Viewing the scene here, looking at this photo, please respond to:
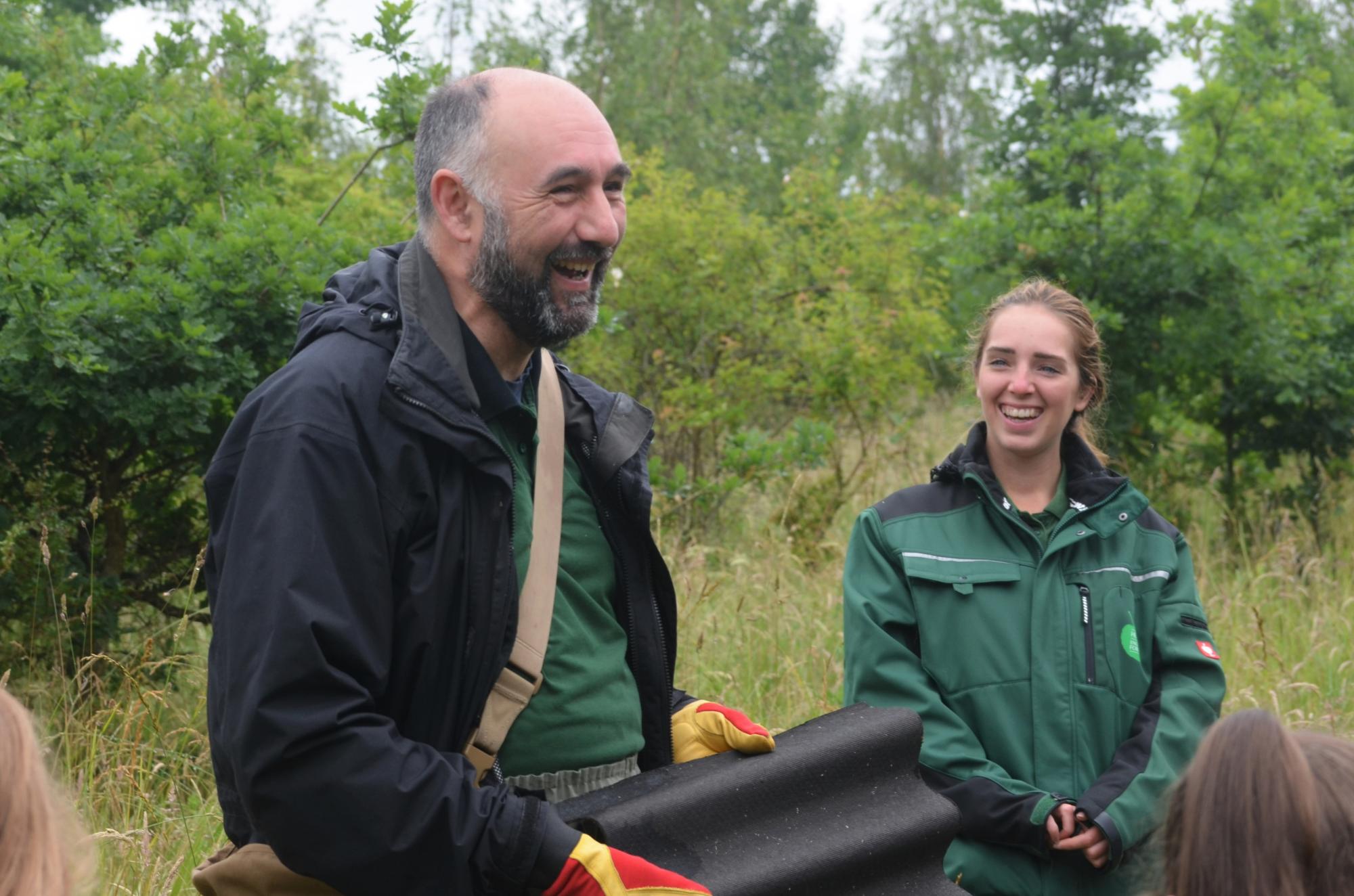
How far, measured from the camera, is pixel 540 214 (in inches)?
95.4

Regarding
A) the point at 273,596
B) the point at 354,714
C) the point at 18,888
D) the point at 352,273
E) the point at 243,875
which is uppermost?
the point at 352,273

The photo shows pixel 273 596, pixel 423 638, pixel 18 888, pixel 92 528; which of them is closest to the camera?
pixel 18 888

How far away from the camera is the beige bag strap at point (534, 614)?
2.21 meters

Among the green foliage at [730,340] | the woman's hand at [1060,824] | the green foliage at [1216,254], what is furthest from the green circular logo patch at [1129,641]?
the green foliage at [730,340]

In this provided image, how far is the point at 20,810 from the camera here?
5.34ft

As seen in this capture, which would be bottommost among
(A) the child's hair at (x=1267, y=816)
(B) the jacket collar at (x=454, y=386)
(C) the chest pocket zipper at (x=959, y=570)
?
(A) the child's hair at (x=1267, y=816)

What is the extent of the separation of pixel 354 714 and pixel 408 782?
0.41 feet

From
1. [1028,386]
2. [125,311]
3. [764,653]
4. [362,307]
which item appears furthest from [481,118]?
[764,653]

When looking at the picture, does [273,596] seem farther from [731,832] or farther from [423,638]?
[731,832]

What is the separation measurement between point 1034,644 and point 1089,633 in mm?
130

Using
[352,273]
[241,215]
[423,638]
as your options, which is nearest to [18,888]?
[423,638]

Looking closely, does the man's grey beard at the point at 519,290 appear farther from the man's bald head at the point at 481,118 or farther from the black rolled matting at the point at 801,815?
the black rolled matting at the point at 801,815

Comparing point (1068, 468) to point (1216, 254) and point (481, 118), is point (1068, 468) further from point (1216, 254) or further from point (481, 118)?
point (1216, 254)

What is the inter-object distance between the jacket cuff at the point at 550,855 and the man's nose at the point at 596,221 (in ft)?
3.39
